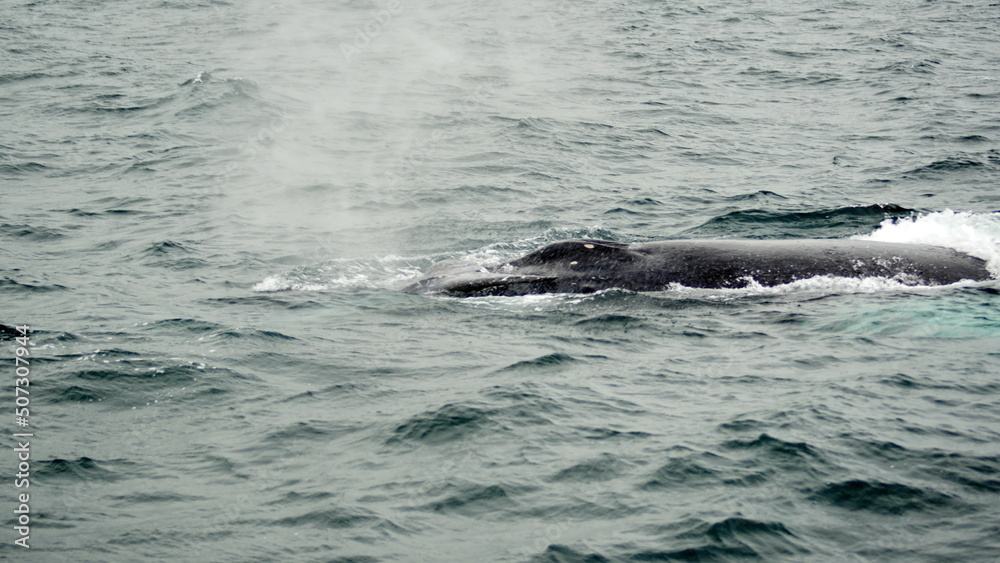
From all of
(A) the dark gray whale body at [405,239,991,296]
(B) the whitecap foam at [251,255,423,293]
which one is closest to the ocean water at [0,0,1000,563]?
(B) the whitecap foam at [251,255,423,293]

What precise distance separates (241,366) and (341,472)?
3.04 metres

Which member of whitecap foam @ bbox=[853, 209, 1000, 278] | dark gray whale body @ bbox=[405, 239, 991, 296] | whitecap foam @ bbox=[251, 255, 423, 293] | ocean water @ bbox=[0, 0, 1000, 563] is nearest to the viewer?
ocean water @ bbox=[0, 0, 1000, 563]

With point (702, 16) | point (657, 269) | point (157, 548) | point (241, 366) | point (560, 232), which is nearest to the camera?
point (157, 548)

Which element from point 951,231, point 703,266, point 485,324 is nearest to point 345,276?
point 485,324

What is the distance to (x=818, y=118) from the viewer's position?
24125 mm

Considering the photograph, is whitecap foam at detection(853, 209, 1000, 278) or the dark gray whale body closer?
the dark gray whale body

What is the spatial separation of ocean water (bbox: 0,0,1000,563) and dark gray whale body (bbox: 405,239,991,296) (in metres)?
0.29

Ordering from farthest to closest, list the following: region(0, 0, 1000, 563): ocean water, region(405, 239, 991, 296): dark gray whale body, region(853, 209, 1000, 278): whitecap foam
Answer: region(853, 209, 1000, 278): whitecap foam
region(405, 239, 991, 296): dark gray whale body
region(0, 0, 1000, 563): ocean water

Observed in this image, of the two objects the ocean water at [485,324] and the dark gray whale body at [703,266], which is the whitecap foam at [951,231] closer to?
the ocean water at [485,324]

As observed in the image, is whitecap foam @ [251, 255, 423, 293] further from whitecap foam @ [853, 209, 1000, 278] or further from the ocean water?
whitecap foam @ [853, 209, 1000, 278]

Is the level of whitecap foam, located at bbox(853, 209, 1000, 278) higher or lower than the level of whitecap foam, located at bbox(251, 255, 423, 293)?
higher

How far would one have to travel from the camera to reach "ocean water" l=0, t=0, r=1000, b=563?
7.56 m

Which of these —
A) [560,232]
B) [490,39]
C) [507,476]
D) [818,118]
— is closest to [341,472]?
[507,476]

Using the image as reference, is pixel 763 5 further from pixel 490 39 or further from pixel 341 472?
pixel 341 472
